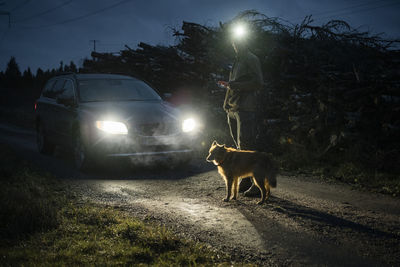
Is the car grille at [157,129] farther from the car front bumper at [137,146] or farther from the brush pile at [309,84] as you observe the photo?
the brush pile at [309,84]

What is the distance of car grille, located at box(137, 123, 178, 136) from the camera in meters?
7.08

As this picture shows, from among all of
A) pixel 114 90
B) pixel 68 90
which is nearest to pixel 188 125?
pixel 114 90

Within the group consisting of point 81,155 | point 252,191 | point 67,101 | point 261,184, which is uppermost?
point 67,101

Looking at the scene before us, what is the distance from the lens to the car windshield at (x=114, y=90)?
8031 millimetres

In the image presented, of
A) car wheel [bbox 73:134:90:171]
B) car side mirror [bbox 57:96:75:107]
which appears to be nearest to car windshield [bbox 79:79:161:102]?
car side mirror [bbox 57:96:75:107]

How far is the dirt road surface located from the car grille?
0.80m

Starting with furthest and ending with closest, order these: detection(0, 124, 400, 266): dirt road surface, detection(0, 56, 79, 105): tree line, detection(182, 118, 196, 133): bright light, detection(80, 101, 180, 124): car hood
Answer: detection(0, 56, 79, 105): tree line, detection(182, 118, 196, 133): bright light, detection(80, 101, 180, 124): car hood, detection(0, 124, 400, 266): dirt road surface

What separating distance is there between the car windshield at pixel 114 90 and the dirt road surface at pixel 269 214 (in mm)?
1671

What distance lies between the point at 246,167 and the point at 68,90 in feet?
17.5

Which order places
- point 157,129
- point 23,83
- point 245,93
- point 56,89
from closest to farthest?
point 245,93 < point 157,129 < point 56,89 < point 23,83

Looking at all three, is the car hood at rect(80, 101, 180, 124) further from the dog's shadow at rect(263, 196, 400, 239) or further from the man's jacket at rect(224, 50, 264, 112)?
the dog's shadow at rect(263, 196, 400, 239)

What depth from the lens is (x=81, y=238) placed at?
363 cm

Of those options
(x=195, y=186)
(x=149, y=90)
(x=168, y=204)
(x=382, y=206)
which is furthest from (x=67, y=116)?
(x=382, y=206)

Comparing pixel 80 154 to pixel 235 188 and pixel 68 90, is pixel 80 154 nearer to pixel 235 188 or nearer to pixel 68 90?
pixel 68 90
